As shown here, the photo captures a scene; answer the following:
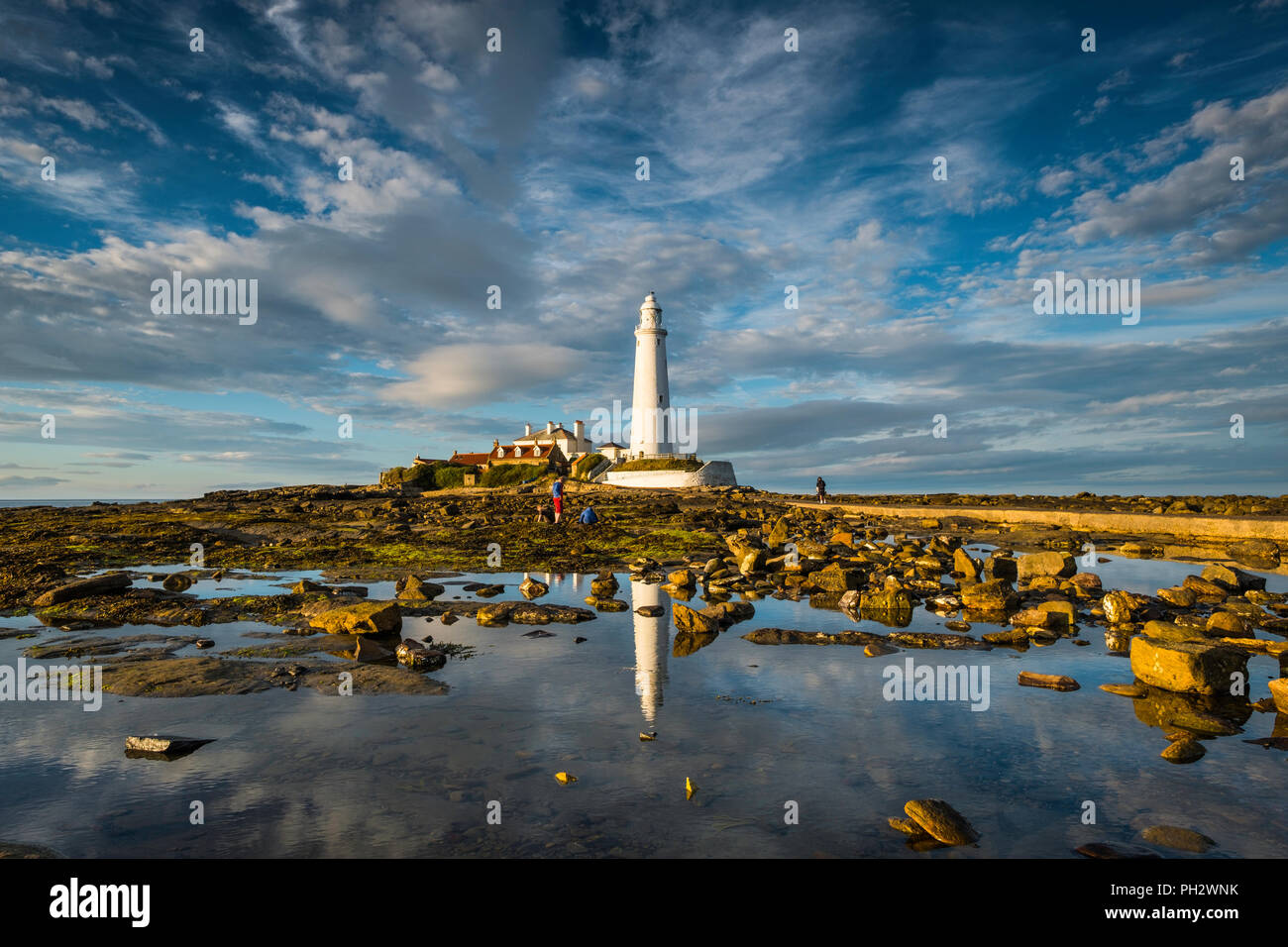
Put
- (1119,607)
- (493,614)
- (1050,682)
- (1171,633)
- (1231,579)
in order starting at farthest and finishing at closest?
1. (1231,579)
2. (493,614)
3. (1119,607)
4. (1171,633)
5. (1050,682)

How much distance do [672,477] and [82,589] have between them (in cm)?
4641

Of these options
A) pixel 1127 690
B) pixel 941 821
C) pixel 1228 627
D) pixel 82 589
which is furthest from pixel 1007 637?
pixel 82 589

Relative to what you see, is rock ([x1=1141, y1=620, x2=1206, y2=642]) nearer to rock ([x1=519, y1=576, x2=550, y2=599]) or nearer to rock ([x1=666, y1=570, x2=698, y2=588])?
rock ([x1=666, y1=570, x2=698, y2=588])

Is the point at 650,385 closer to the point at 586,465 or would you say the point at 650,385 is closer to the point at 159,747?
the point at 586,465

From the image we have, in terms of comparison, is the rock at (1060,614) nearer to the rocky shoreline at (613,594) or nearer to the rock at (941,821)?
the rocky shoreline at (613,594)

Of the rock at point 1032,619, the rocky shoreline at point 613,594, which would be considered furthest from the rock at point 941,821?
the rock at point 1032,619

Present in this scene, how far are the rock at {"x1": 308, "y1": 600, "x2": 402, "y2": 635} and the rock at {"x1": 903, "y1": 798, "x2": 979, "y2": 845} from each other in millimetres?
8181

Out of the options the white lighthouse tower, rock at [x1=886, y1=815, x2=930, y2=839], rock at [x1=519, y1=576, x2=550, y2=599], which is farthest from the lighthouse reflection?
the white lighthouse tower

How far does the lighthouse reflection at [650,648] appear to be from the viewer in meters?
7.12

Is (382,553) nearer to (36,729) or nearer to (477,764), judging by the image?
(36,729)

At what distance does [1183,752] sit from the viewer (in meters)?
5.52

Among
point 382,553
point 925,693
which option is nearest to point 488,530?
point 382,553

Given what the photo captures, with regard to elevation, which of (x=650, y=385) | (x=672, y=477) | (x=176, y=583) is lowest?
(x=176, y=583)

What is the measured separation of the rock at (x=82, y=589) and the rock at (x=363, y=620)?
19.5 feet
